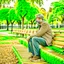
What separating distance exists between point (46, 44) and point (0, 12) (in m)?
70.4

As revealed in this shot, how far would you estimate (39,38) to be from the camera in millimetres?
9867

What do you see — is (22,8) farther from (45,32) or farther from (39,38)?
(39,38)

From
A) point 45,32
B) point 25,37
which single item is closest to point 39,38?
point 45,32

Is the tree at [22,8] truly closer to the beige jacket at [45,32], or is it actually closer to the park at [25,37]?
the park at [25,37]

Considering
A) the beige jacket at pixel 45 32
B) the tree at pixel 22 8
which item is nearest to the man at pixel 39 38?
the beige jacket at pixel 45 32

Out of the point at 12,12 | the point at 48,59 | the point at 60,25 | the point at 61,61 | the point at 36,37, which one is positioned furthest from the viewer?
the point at 60,25

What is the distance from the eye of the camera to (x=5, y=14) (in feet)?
264

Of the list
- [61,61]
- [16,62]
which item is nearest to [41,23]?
[16,62]

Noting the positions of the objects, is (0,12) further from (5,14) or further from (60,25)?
(60,25)

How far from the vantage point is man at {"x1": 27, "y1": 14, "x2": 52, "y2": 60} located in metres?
9.60

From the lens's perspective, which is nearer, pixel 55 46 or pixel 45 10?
pixel 55 46

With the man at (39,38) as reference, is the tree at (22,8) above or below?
above

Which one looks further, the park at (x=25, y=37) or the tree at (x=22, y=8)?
the tree at (x=22, y=8)

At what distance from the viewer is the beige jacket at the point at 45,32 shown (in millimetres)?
10039
